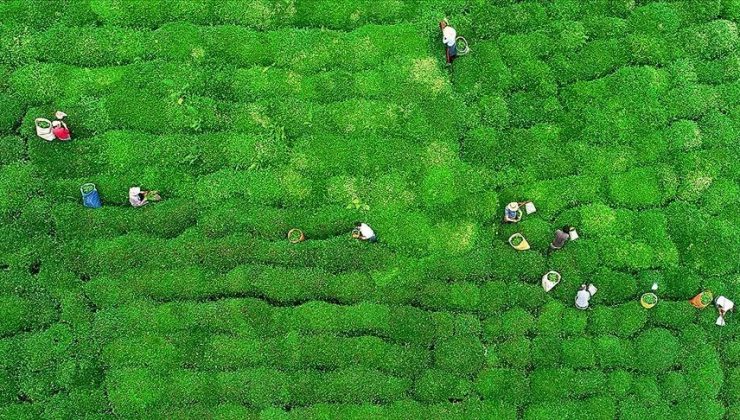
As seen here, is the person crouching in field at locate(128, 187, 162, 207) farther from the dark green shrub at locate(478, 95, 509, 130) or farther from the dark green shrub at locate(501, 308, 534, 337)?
the dark green shrub at locate(501, 308, 534, 337)

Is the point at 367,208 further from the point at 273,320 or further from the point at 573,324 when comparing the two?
the point at 573,324

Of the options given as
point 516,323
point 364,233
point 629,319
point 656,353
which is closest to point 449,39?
point 364,233

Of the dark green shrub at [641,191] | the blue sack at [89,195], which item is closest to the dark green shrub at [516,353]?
the dark green shrub at [641,191]

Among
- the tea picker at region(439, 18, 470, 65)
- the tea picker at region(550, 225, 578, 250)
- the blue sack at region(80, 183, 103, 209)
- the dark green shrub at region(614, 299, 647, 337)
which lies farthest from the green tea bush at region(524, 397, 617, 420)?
the blue sack at region(80, 183, 103, 209)

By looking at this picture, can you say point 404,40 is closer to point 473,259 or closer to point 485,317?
point 473,259

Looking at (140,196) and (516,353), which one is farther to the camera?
(140,196)
